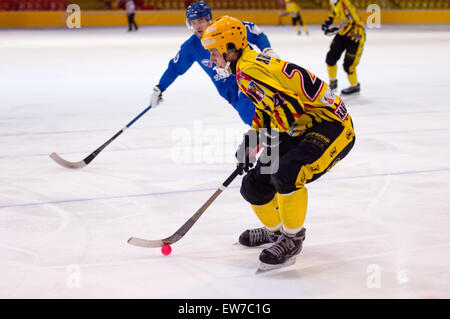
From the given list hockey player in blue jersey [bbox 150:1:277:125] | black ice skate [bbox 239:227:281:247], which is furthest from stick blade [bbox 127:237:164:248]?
hockey player in blue jersey [bbox 150:1:277:125]

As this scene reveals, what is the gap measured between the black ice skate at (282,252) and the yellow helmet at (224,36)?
798 millimetres

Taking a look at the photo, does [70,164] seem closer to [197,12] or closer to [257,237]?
[197,12]

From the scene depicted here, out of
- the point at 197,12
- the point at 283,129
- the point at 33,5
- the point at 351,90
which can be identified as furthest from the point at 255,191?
the point at 33,5

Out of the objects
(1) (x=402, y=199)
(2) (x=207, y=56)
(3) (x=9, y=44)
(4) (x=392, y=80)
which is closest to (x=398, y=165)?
(1) (x=402, y=199)

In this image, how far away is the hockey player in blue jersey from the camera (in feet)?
12.8

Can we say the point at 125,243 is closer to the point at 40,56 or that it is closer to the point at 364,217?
the point at 364,217

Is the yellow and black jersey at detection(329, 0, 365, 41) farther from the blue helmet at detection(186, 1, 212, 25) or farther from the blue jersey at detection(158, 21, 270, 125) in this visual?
the blue helmet at detection(186, 1, 212, 25)

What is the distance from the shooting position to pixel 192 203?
366 cm

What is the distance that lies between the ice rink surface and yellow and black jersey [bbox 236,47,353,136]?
0.60m

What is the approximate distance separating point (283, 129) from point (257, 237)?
54cm

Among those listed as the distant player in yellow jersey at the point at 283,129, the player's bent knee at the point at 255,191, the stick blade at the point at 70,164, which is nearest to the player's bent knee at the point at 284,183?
the distant player in yellow jersey at the point at 283,129

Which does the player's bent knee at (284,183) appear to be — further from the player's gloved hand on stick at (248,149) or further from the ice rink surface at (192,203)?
the ice rink surface at (192,203)

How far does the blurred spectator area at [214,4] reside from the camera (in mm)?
22156
